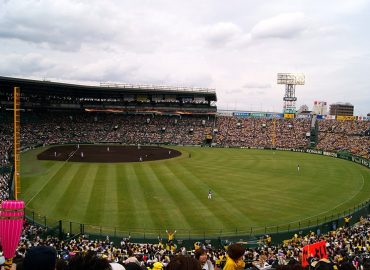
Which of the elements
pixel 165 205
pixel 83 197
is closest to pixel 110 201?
pixel 83 197

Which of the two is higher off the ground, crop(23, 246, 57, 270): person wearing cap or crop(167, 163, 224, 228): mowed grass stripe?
crop(23, 246, 57, 270): person wearing cap

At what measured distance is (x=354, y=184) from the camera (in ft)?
159

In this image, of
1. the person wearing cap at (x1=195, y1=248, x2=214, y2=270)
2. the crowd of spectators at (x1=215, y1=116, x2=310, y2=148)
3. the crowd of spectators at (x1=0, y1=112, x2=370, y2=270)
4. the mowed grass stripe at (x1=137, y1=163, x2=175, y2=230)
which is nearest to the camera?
the person wearing cap at (x1=195, y1=248, x2=214, y2=270)

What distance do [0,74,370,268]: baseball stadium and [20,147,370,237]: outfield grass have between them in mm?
127

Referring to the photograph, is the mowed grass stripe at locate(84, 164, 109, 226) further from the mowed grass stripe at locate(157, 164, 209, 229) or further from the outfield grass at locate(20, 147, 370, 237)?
the mowed grass stripe at locate(157, 164, 209, 229)

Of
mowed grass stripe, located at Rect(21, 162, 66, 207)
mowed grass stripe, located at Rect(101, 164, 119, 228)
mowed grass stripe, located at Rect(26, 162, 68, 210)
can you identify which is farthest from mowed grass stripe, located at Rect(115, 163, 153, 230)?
mowed grass stripe, located at Rect(21, 162, 66, 207)

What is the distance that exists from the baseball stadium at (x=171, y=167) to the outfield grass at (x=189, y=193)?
0.13m

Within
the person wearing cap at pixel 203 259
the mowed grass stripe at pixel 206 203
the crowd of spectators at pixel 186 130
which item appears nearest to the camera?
the person wearing cap at pixel 203 259

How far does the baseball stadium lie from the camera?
30703mm

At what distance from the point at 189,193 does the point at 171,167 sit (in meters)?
17.3

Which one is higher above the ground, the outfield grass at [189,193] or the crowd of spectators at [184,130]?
the crowd of spectators at [184,130]

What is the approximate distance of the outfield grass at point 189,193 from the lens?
31.4 metres

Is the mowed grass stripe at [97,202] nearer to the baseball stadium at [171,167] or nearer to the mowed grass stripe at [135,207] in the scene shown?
the baseball stadium at [171,167]

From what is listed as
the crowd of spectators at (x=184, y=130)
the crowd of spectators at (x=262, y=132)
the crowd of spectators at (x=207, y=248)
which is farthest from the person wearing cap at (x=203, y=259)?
the crowd of spectators at (x=262, y=132)
